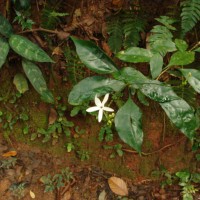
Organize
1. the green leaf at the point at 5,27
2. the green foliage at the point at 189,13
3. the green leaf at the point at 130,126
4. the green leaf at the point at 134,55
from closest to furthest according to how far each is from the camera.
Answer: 1. the green leaf at the point at 130,126
2. the green leaf at the point at 134,55
3. the green foliage at the point at 189,13
4. the green leaf at the point at 5,27

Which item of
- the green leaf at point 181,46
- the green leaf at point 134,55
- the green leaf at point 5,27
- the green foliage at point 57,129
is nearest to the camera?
the green leaf at point 134,55

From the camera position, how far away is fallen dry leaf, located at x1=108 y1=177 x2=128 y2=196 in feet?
8.57

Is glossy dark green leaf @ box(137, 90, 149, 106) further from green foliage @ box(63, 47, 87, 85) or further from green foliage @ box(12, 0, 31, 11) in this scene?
green foliage @ box(12, 0, 31, 11)

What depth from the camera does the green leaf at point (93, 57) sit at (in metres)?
1.78

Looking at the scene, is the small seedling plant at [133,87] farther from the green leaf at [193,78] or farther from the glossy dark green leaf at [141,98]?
the glossy dark green leaf at [141,98]

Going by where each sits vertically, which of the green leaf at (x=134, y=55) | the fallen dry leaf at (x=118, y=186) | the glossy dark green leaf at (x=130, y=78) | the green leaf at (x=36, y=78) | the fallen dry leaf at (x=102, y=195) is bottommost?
the fallen dry leaf at (x=102, y=195)

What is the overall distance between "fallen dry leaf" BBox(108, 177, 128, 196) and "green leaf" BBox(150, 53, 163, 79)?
1.07 m

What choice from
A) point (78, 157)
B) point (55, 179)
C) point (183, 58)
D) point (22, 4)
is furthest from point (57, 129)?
point (183, 58)

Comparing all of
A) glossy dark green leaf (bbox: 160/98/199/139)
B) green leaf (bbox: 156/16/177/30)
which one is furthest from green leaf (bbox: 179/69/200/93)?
green leaf (bbox: 156/16/177/30)

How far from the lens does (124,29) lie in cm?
230

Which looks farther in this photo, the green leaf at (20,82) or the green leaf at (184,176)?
the green leaf at (184,176)

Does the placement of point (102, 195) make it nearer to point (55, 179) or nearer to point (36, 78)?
point (55, 179)

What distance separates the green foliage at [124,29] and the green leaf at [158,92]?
1.96 ft

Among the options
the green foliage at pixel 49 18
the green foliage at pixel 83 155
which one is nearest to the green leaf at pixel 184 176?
the green foliage at pixel 83 155
